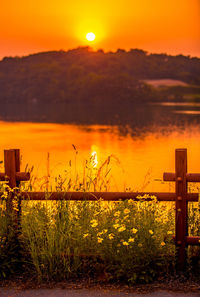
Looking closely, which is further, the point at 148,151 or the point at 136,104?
the point at 136,104

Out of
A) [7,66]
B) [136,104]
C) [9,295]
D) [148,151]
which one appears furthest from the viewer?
[7,66]

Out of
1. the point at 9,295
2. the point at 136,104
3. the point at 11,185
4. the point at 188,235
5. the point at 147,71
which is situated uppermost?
the point at 147,71

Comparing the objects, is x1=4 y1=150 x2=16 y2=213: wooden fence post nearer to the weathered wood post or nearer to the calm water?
the weathered wood post

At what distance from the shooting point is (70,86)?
162 m

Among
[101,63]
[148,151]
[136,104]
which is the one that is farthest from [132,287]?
[101,63]

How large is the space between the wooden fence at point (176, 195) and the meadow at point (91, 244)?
0.09m

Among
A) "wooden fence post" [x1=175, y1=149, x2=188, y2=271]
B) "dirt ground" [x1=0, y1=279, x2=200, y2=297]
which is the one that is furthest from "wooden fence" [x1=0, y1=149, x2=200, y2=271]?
"dirt ground" [x1=0, y1=279, x2=200, y2=297]

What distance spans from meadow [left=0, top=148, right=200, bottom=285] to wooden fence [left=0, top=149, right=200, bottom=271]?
0.09 meters

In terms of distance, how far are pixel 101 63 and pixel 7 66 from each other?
3888cm

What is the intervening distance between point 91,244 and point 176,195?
1225mm

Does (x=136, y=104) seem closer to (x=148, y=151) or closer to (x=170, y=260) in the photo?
(x=148, y=151)

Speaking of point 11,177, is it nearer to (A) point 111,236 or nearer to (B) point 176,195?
(A) point 111,236

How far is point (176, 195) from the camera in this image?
5844mm

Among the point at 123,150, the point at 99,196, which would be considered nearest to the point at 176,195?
the point at 99,196
